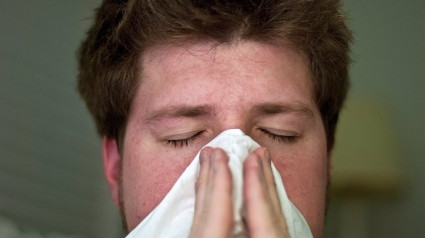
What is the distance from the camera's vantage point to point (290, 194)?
0.88 m

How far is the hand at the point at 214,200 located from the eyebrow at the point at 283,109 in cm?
22

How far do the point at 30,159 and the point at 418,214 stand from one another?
1.41 m

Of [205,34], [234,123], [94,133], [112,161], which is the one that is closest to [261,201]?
[234,123]

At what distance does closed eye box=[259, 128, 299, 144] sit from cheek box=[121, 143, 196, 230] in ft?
0.44

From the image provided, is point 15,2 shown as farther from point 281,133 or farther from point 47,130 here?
point 281,133

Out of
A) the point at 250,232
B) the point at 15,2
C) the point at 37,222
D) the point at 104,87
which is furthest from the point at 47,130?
the point at 250,232

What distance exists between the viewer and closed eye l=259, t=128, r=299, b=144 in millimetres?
888

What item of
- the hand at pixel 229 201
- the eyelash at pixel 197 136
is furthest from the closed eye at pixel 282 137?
the hand at pixel 229 201

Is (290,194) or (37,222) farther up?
(290,194)

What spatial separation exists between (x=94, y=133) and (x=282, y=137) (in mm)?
1173

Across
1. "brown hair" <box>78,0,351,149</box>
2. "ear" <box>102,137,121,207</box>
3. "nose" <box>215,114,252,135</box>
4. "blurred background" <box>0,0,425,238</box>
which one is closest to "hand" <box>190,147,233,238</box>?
"nose" <box>215,114,252,135</box>

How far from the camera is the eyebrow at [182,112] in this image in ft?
2.84

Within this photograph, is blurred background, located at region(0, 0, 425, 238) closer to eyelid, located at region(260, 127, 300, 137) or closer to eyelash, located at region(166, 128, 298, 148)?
eyelash, located at region(166, 128, 298, 148)

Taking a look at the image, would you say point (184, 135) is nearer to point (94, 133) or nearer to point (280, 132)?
point (280, 132)
